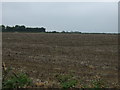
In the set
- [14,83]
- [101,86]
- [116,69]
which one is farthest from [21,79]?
[116,69]

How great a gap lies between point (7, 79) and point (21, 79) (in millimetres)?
310

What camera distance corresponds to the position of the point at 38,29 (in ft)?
251

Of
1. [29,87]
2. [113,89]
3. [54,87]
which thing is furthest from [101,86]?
[29,87]

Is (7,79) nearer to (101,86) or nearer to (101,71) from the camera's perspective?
(101,86)

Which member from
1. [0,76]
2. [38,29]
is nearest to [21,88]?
[0,76]

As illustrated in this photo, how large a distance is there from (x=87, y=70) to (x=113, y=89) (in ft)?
13.4

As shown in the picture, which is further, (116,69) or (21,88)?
(116,69)

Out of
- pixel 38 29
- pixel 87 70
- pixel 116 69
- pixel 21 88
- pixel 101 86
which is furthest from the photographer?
pixel 38 29

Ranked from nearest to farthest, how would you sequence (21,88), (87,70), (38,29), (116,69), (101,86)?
(21,88), (101,86), (87,70), (116,69), (38,29)

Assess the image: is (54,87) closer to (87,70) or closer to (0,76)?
(0,76)

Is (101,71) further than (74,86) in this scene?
Yes

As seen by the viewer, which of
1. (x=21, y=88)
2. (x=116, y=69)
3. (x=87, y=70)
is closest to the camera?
(x=21, y=88)

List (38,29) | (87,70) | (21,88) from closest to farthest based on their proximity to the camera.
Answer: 1. (21,88)
2. (87,70)
3. (38,29)

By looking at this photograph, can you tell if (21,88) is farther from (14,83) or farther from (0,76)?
(0,76)
